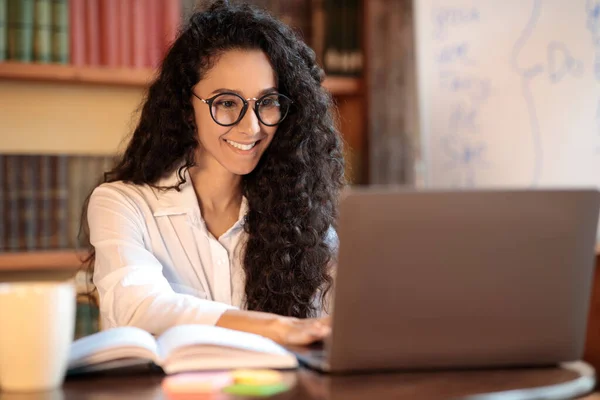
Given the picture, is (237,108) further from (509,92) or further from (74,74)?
(509,92)

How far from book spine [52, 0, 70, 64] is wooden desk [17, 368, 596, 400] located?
5.91ft

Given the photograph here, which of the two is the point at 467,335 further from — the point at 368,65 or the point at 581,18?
the point at 368,65

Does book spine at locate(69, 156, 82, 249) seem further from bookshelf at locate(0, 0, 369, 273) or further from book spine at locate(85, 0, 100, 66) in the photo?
book spine at locate(85, 0, 100, 66)

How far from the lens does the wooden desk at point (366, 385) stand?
2.48ft

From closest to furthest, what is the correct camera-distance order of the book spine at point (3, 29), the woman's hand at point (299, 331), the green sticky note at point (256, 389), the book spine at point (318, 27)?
1. the green sticky note at point (256, 389)
2. the woman's hand at point (299, 331)
3. the book spine at point (3, 29)
4. the book spine at point (318, 27)

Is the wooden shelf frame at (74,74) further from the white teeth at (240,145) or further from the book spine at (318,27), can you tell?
the white teeth at (240,145)

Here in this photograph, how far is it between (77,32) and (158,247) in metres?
1.11

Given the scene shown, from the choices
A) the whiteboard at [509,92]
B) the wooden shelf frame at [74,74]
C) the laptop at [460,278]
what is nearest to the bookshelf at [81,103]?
the wooden shelf frame at [74,74]

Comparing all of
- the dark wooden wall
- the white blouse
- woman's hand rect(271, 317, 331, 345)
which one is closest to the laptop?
woman's hand rect(271, 317, 331, 345)

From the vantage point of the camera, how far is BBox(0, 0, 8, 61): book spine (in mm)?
2340

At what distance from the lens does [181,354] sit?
33.9 inches

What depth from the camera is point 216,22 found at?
1710 mm

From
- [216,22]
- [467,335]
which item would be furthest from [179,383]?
[216,22]

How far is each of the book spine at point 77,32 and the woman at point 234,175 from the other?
30.2 inches
